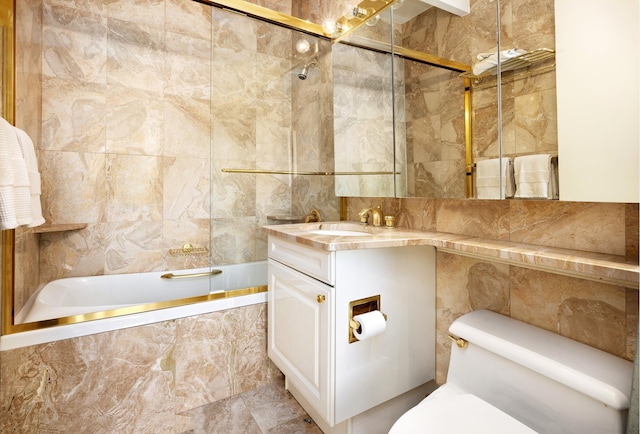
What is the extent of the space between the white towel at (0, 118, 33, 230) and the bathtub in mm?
515

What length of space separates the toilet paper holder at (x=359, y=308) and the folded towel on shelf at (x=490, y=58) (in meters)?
0.98

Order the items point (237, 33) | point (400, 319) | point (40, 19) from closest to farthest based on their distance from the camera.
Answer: point (400, 319) → point (237, 33) → point (40, 19)

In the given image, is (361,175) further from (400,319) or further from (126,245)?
(126,245)

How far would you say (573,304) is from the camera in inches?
40.6

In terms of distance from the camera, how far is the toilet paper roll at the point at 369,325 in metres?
1.15

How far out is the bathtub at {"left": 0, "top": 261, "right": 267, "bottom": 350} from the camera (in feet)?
4.47

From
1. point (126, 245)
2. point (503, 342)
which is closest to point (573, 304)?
point (503, 342)

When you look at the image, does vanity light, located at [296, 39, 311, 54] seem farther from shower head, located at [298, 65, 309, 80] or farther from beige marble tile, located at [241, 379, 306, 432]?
beige marble tile, located at [241, 379, 306, 432]

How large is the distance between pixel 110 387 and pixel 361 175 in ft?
5.53

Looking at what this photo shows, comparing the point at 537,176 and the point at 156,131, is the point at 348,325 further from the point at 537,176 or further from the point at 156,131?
the point at 156,131

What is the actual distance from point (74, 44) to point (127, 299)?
5.68ft

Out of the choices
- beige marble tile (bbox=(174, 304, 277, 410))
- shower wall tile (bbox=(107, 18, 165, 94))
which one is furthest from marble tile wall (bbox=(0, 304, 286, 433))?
shower wall tile (bbox=(107, 18, 165, 94))

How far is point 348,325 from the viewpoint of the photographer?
3.96 feet

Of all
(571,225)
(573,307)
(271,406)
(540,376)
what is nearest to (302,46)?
(571,225)
